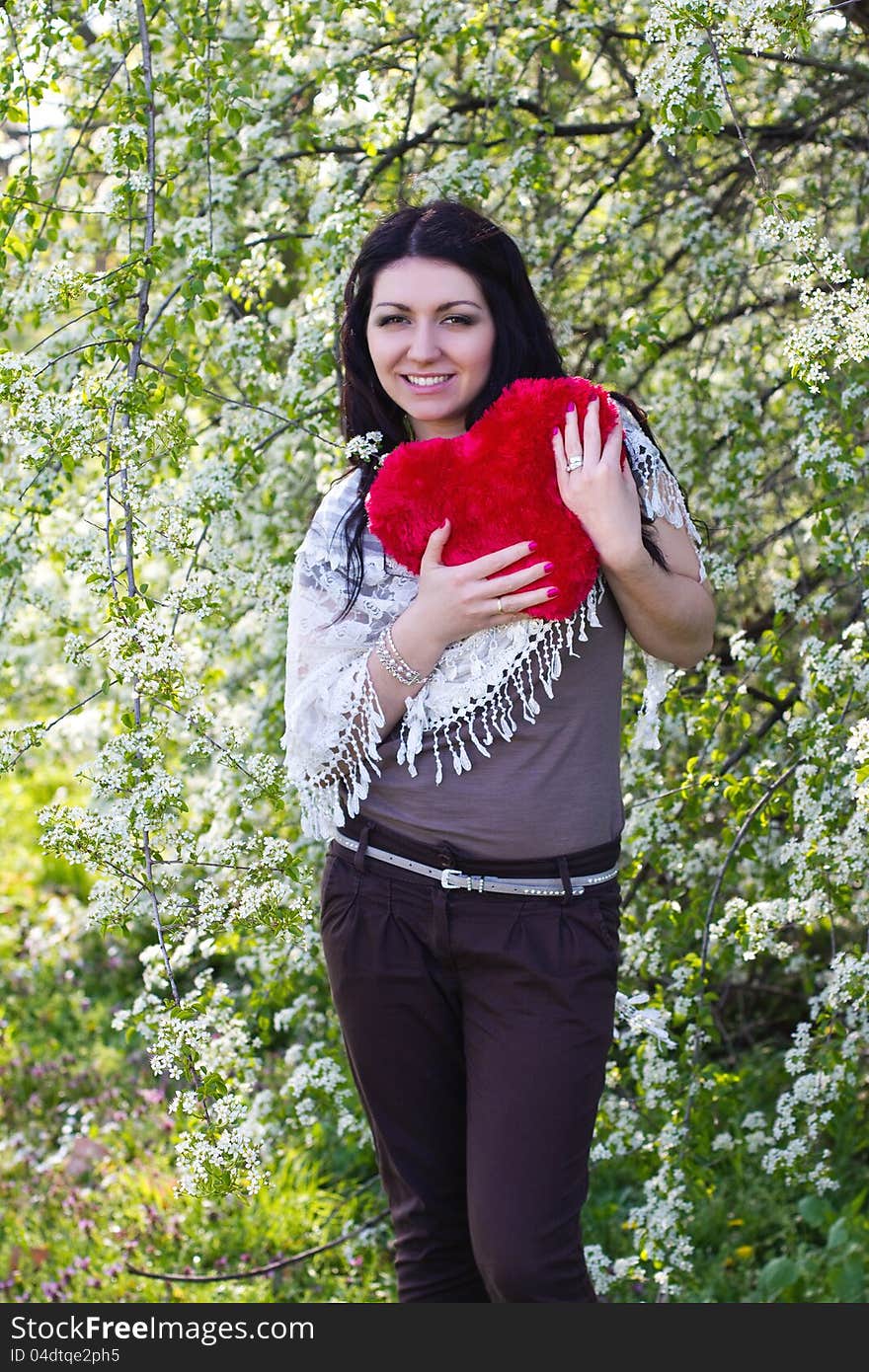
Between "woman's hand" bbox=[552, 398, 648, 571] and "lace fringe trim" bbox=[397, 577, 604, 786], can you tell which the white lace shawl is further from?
"woman's hand" bbox=[552, 398, 648, 571]

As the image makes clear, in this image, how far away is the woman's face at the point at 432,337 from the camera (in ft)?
5.94

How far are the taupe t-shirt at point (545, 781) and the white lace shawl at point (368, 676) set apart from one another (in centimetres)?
2

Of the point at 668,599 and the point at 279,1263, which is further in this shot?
the point at 279,1263

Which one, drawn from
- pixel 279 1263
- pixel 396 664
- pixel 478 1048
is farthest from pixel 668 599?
pixel 279 1263

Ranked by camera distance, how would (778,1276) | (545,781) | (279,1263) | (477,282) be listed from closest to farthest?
(545,781)
(477,282)
(279,1263)
(778,1276)

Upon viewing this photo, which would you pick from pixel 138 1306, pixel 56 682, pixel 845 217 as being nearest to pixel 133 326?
pixel 138 1306

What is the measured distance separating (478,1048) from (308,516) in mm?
1477

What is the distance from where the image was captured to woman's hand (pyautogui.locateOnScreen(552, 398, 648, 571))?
1625 mm

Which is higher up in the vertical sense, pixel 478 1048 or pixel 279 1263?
pixel 478 1048

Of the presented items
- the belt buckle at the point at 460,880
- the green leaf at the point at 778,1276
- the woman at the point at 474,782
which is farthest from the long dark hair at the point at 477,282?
the green leaf at the point at 778,1276

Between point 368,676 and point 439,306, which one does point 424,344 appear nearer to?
point 439,306

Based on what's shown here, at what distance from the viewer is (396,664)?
5.76ft

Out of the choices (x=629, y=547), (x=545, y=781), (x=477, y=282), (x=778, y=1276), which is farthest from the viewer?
(x=778, y=1276)

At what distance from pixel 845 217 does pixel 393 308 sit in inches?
70.8
